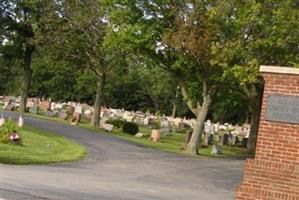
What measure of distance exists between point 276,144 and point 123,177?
278 inches

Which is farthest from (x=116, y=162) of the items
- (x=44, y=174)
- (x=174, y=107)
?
(x=174, y=107)

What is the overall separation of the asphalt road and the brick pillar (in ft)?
8.48

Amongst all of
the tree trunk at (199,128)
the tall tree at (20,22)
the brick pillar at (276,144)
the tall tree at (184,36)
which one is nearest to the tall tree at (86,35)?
the tall tree at (20,22)

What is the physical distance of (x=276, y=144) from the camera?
12883mm

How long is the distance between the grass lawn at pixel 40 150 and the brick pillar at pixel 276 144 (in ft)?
27.7

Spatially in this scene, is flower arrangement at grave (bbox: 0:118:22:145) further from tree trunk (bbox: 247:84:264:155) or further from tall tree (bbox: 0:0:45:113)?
tall tree (bbox: 0:0:45:113)

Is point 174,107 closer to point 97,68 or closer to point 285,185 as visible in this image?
point 97,68

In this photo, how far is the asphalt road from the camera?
1318 centimetres

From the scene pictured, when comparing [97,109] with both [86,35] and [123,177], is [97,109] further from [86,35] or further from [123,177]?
[123,177]

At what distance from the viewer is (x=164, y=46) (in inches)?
1309

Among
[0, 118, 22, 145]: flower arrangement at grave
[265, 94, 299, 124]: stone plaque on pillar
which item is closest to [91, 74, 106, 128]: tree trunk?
[0, 118, 22, 145]: flower arrangement at grave

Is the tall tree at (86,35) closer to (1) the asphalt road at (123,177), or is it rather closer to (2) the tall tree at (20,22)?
(2) the tall tree at (20,22)

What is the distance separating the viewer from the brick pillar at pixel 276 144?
1248 cm

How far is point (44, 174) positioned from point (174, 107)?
7020cm
